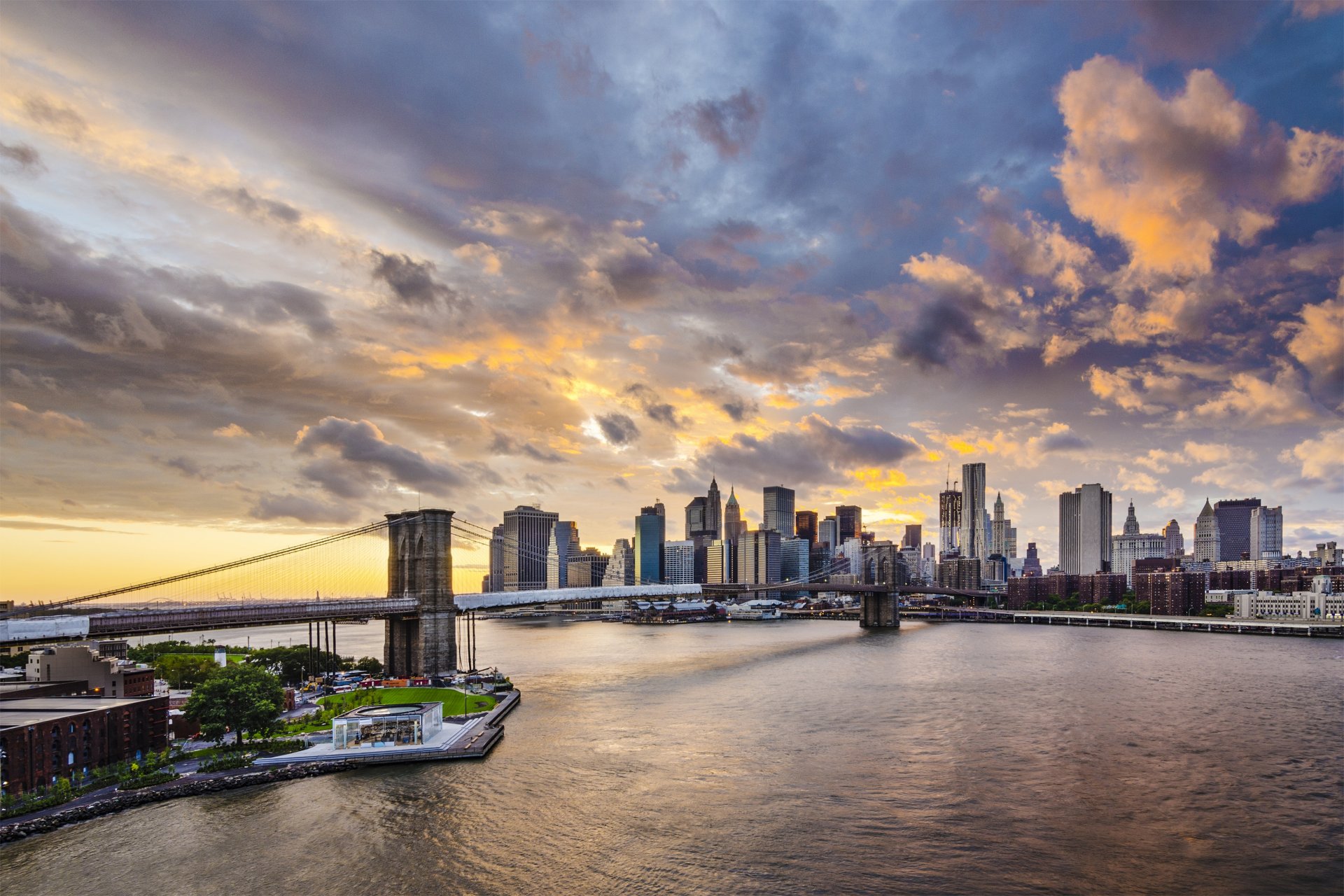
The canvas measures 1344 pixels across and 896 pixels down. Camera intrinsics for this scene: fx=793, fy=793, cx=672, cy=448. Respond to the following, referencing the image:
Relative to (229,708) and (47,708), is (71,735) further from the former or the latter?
(229,708)

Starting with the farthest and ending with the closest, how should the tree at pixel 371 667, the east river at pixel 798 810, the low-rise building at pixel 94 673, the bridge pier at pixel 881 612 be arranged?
the bridge pier at pixel 881 612 < the tree at pixel 371 667 < the low-rise building at pixel 94 673 < the east river at pixel 798 810

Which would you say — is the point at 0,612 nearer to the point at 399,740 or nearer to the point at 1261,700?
the point at 399,740

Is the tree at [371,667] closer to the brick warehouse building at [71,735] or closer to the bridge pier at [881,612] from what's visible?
the brick warehouse building at [71,735]

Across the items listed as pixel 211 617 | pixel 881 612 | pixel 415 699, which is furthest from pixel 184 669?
pixel 881 612

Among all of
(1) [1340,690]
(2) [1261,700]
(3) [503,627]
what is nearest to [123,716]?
(2) [1261,700]

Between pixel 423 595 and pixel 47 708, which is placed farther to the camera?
pixel 423 595

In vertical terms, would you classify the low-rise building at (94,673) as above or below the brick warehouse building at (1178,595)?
above

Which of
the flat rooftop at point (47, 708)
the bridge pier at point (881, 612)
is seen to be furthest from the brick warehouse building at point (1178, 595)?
the flat rooftop at point (47, 708)

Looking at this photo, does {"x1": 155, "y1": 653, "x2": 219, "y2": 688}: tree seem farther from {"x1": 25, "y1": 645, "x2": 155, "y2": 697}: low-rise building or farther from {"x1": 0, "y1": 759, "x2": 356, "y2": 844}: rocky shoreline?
{"x1": 0, "y1": 759, "x2": 356, "y2": 844}: rocky shoreline
